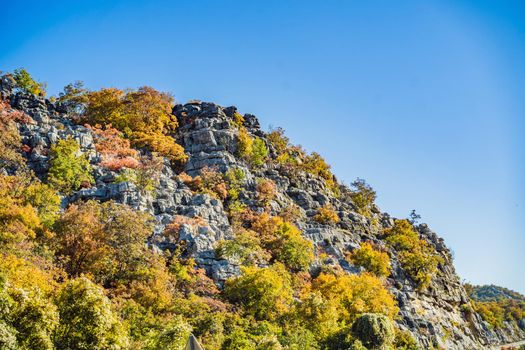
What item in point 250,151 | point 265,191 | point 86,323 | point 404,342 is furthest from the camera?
point 250,151

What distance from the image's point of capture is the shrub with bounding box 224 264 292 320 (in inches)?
1273

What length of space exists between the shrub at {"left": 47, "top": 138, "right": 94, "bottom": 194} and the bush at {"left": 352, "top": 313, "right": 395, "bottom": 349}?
2993cm

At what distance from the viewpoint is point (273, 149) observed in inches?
2955

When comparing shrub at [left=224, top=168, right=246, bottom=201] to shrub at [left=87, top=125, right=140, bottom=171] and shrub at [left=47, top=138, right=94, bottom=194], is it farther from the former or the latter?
shrub at [left=47, top=138, right=94, bottom=194]

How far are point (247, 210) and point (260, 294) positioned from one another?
19915 mm

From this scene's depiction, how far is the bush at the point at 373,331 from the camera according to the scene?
30.4 m

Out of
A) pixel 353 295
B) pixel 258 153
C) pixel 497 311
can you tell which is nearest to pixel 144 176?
pixel 258 153

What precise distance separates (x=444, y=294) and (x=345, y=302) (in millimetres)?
33174

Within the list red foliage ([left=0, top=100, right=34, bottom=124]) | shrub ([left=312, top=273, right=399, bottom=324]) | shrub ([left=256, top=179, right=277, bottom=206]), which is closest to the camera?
shrub ([left=312, top=273, right=399, bottom=324])

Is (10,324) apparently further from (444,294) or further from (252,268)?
(444,294)

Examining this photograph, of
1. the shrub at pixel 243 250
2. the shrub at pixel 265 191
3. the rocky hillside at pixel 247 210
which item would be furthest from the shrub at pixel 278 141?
the shrub at pixel 243 250

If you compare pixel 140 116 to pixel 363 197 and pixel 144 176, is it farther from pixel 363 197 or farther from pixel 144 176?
pixel 363 197

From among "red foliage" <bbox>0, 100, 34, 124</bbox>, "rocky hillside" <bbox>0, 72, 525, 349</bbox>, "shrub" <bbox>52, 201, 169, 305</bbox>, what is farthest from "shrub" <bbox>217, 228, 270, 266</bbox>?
"red foliage" <bbox>0, 100, 34, 124</bbox>

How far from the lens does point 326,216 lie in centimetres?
6119
